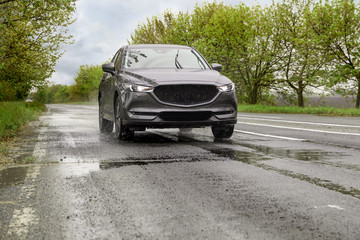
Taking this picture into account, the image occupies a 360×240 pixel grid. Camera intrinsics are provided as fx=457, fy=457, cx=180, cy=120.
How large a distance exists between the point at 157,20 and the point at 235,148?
46.1 m

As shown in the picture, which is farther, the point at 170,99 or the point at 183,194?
the point at 170,99

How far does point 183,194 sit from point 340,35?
2358cm

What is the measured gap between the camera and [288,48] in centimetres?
3019

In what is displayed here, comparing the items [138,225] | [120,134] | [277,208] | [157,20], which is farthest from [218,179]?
[157,20]

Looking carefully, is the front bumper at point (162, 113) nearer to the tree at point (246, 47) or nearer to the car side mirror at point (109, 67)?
the car side mirror at point (109, 67)

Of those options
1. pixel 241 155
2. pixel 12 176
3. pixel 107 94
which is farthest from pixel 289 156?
pixel 107 94

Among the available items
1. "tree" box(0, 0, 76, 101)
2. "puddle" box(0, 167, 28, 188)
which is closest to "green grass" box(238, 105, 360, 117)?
"tree" box(0, 0, 76, 101)

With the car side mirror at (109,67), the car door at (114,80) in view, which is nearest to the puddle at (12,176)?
the car door at (114,80)

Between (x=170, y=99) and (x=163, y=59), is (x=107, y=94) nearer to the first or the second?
(x=163, y=59)

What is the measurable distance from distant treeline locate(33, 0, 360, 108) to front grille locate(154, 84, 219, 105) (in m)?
19.4

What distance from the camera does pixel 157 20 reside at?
51812 millimetres

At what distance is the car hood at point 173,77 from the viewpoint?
26.0 feet

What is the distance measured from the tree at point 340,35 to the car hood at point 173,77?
62.2ft

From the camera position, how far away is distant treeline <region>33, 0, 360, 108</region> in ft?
84.3
